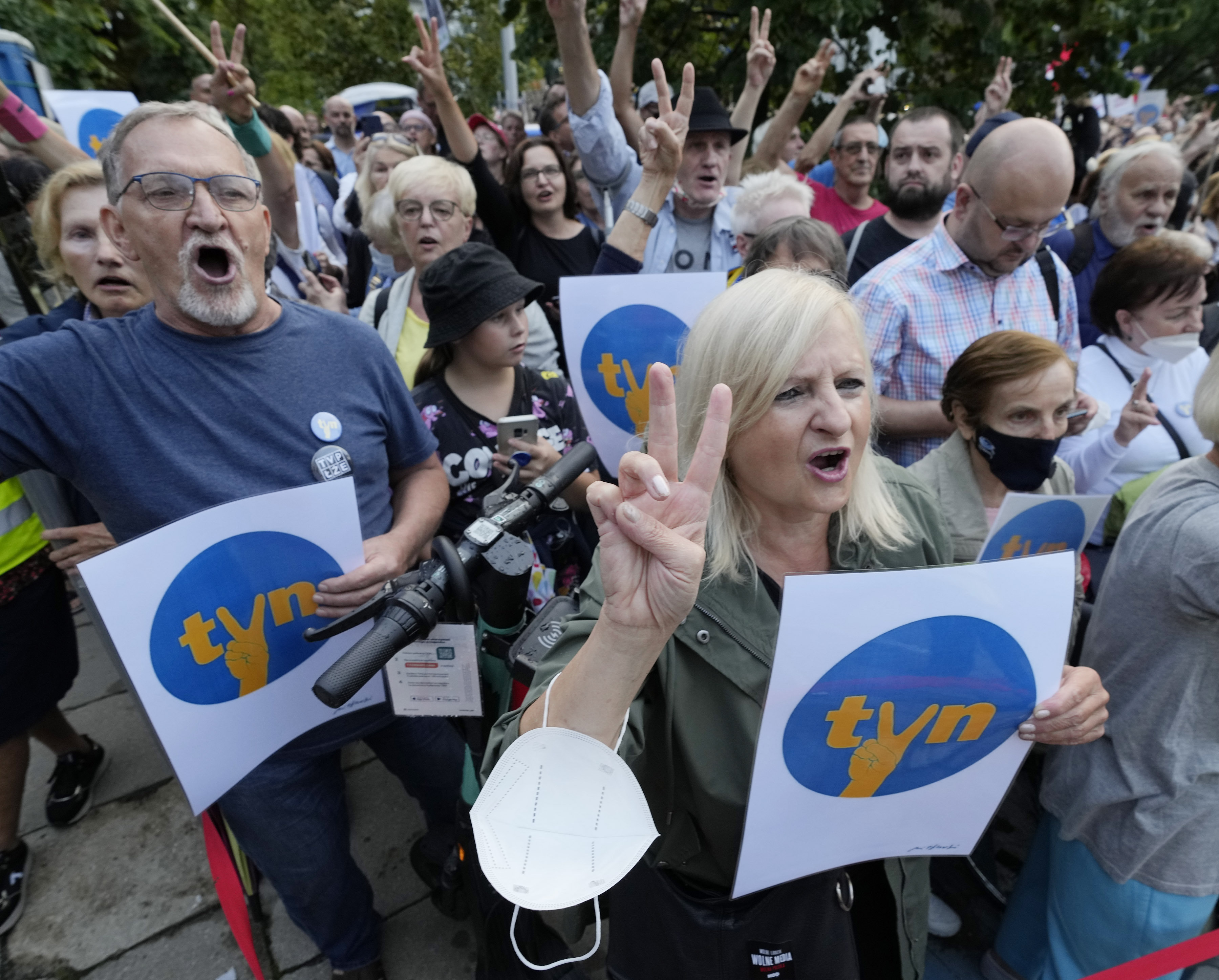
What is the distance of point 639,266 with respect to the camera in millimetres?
2506

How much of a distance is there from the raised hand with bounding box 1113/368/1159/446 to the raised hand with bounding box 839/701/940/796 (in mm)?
1709

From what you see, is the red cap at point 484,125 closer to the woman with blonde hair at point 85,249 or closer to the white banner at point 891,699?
the woman with blonde hair at point 85,249

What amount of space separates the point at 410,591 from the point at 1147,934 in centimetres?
198

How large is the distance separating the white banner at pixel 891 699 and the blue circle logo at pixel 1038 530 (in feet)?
2.43

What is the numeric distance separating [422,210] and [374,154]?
1454mm

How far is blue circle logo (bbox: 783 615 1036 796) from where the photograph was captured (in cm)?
118

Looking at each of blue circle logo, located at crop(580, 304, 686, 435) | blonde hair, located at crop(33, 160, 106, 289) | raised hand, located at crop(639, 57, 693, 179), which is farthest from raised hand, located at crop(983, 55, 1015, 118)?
blonde hair, located at crop(33, 160, 106, 289)

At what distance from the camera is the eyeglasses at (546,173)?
364 centimetres

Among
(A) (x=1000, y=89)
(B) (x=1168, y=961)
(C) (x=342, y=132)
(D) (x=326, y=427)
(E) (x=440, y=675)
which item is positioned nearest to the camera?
(B) (x=1168, y=961)

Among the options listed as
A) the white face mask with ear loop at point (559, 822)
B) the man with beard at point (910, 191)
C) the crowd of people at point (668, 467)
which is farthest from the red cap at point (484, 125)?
the white face mask with ear loop at point (559, 822)

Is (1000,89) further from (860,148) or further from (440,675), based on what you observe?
(440,675)

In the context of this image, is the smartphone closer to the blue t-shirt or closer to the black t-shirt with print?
the black t-shirt with print

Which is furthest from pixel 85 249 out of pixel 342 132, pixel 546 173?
pixel 342 132

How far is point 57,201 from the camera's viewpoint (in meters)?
2.23
